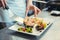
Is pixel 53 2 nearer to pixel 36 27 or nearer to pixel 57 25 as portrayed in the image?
pixel 57 25

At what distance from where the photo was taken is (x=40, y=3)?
1793mm

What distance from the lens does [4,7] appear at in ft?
3.33

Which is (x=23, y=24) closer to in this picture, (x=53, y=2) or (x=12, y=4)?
(x=12, y=4)

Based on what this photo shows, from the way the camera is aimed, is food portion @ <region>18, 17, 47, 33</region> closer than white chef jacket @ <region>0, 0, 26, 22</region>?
Yes

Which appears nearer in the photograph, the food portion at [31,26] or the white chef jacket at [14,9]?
the food portion at [31,26]

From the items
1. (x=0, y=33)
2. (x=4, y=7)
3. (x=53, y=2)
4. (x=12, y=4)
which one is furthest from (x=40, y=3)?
(x=0, y=33)

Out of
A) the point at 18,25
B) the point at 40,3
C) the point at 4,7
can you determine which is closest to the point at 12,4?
the point at 4,7

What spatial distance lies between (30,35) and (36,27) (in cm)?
8

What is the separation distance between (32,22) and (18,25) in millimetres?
93

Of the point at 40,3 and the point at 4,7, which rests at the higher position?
the point at 4,7

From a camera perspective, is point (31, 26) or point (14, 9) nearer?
point (31, 26)

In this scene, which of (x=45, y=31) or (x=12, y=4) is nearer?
(x=45, y=31)

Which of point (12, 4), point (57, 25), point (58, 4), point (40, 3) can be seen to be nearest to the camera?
point (57, 25)

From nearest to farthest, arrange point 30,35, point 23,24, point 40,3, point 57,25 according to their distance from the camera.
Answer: point 30,35 → point 23,24 → point 57,25 → point 40,3
